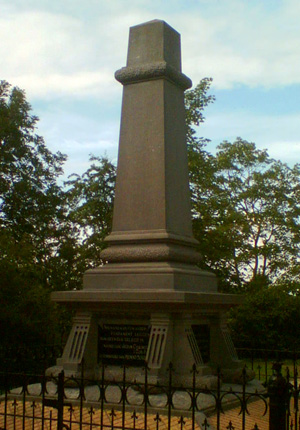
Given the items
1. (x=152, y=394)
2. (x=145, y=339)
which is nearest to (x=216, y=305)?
(x=145, y=339)

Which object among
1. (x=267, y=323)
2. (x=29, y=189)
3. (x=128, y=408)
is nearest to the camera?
(x=128, y=408)

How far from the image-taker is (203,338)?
338 inches

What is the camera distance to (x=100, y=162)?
22.1 meters

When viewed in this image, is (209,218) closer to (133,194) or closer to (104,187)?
(104,187)

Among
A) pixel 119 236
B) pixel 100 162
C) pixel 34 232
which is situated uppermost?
pixel 100 162

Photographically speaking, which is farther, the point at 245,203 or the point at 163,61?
the point at 245,203

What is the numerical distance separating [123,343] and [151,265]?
1.16 metres

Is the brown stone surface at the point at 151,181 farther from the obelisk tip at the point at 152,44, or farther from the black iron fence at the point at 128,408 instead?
the black iron fence at the point at 128,408

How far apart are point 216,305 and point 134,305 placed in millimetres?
1290

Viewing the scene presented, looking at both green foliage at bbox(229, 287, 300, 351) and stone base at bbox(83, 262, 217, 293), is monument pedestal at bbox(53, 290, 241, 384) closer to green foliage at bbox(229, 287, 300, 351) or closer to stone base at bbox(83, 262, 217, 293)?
stone base at bbox(83, 262, 217, 293)

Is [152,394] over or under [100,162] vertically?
under

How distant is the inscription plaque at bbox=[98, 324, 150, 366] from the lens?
26.4ft

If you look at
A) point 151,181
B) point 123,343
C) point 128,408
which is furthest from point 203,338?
point 151,181

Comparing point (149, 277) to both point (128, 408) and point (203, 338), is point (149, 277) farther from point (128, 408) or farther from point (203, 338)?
point (128, 408)
